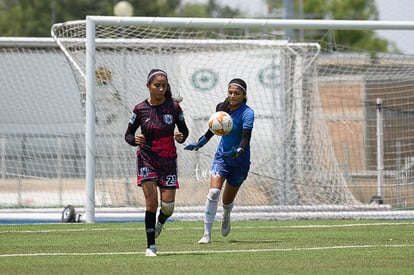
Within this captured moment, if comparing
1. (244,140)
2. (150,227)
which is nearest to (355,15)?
(244,140)

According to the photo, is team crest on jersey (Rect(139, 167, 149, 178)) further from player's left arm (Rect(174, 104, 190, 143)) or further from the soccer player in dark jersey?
player's left arm (Rect(174, 104, 190, 143))

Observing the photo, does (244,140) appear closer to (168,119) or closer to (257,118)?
(168,119)

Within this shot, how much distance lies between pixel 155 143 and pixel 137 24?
6725 mm

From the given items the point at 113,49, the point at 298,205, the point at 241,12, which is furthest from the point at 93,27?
the point at 241,12

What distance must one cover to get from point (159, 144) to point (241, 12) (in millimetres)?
82137

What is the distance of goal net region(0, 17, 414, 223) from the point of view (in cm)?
2070

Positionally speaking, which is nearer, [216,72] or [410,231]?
[410,231]

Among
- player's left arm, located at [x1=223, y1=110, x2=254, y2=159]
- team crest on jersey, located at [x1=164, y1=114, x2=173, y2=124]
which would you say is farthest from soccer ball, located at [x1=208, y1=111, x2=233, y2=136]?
team crest on jersey, located at [x1=164, y1=114, x2=173, y2=124]

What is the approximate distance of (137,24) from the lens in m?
19.2

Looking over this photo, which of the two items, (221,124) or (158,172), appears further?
(221,124)

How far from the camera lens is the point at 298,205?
21656mm

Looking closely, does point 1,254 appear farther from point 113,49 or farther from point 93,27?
point 113,49

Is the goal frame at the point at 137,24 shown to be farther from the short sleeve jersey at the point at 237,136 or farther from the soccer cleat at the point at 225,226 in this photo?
the short sleeve jersey at the point at 237,136

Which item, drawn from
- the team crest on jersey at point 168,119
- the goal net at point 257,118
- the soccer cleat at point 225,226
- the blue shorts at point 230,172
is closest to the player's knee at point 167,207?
the team crest on jersey at point 168,119
